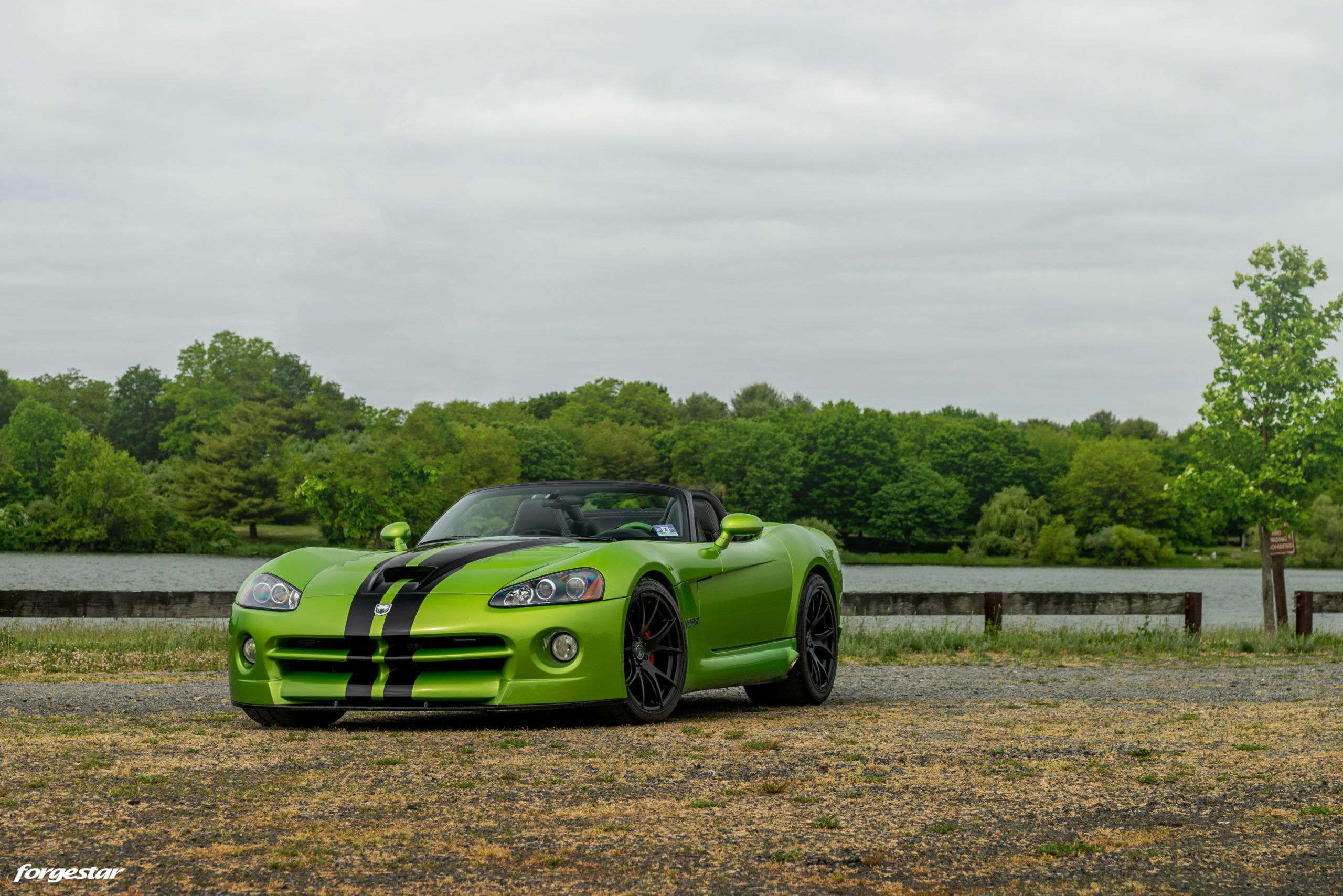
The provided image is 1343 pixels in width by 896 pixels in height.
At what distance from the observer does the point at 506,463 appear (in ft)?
281

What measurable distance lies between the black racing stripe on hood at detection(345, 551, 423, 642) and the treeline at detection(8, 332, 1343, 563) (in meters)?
54.7

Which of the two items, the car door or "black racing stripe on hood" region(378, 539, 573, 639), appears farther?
the car door

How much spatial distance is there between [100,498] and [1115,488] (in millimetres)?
70031

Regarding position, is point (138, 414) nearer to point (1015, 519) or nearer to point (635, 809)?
point (1015, 519)

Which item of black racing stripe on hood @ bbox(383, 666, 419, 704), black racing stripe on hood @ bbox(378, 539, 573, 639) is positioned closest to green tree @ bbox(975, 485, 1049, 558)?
black racing stripe on hood @ bbox(378, 539, 573, 639)

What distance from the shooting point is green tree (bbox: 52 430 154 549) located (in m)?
82.4

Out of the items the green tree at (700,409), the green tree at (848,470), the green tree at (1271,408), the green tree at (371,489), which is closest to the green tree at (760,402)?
the green tree at (700,409)

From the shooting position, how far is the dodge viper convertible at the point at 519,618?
714cm


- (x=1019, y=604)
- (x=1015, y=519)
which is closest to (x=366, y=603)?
(x=1019, y=604)

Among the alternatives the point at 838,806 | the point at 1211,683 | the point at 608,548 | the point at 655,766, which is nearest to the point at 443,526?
the point at 608,548

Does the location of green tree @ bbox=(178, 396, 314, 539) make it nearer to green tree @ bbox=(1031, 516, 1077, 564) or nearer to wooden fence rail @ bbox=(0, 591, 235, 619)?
green tree @ bbox=(1031, 516, 1077, 564)

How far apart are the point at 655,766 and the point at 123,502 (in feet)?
277

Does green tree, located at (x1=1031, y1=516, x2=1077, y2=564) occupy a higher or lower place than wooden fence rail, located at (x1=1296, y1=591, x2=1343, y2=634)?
lower

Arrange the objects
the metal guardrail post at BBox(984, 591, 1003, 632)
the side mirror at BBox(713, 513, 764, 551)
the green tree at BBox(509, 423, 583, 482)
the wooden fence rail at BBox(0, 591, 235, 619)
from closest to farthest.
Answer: the side mirror at BBox(713, 513, 764, 551)
the wooden fence rail at BBox(0, 591, 235, 619)
the metal guardrail post at BBox(984, 591, 1003, 632)
the green tree at BBox(509, 423, 583, 482)
